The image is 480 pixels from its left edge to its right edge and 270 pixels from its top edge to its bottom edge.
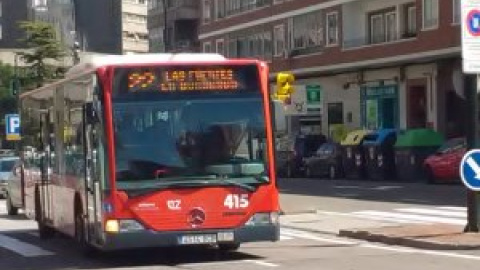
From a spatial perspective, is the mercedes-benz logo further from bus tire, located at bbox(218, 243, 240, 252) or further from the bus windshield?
bus tire, located at bbox(218, 243, 240, 252)

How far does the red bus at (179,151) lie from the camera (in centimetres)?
1296

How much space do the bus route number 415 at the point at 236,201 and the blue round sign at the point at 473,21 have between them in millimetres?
4650

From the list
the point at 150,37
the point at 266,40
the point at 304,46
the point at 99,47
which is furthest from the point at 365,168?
the point at 99,47

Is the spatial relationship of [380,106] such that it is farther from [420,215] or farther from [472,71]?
[472,71]

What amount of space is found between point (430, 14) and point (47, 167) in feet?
89.2

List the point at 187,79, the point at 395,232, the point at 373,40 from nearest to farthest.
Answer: the point at 187,79
the point at 395,232
the point at 373,40

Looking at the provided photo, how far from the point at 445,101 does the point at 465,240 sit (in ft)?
91.4

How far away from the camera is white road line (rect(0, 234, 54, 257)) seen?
52.7ft

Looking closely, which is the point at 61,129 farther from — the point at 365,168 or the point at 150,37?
the point at 150,37

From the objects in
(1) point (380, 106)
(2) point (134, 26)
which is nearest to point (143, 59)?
(1) point (380, 106)

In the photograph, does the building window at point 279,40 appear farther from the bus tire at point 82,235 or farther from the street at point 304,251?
the bus tire at point 82,235

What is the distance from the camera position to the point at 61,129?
53.9 feet

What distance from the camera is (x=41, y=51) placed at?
61406 millimetres

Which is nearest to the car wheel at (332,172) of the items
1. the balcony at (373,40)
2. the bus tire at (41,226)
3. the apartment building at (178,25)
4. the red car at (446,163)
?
the balcony at (373,40)
